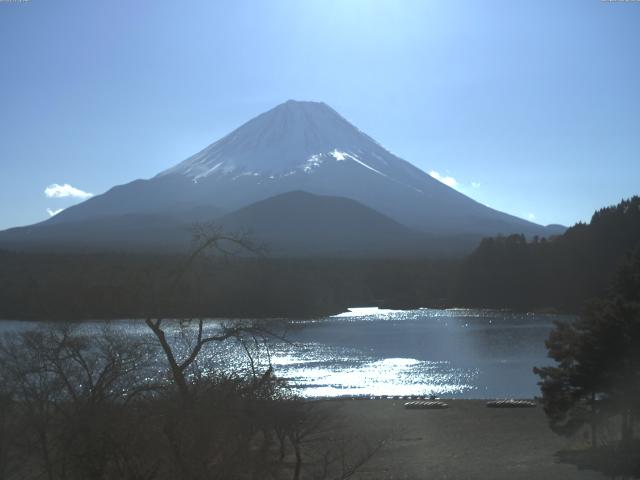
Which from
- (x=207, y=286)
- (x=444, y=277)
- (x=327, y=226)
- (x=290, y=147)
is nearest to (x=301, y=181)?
(x=290, y=147)

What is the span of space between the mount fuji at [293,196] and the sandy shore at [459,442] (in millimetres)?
48539

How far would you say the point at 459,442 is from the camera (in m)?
11.9

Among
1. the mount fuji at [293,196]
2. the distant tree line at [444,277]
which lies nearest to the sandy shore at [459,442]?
the distant tree line at [444,277]

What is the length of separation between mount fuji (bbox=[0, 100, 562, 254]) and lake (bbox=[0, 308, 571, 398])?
2979cm

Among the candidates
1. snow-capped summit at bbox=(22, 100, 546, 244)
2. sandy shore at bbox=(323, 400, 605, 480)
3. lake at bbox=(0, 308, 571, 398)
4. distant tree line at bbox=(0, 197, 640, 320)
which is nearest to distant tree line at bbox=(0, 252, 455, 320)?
distant tree line at bbox=(0, 197, 640, 320)

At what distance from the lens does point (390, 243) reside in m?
73.9

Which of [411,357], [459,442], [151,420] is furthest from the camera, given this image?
[411,357]

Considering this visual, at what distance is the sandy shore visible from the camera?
370 inches

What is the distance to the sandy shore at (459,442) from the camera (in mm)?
9398

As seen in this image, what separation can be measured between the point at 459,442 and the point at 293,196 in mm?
72314

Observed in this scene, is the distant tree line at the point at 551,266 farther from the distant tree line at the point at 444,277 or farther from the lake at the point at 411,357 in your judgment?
the lake at the point at 411,357

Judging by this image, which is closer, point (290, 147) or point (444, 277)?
point (444, 277)

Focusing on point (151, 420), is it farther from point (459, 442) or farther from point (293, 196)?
point (293, 196)

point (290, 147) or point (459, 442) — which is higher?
point (290, 147)
